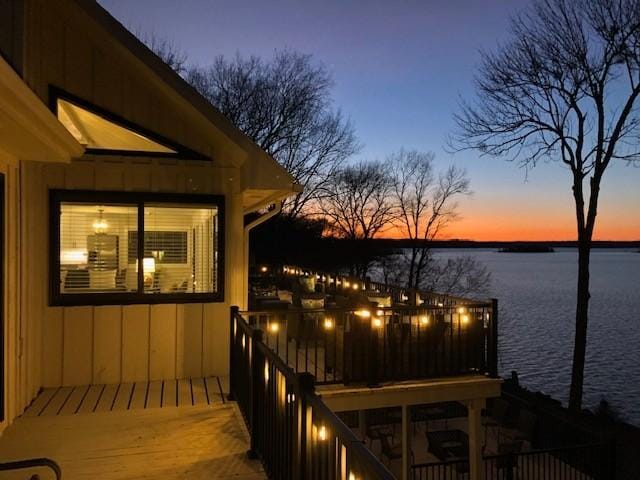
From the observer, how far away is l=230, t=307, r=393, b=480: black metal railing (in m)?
1.92

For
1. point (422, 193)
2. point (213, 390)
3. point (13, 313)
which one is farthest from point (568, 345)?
point (13, 313)

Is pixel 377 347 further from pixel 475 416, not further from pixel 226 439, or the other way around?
pixel 226 439

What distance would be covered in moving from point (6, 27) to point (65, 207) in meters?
2.17

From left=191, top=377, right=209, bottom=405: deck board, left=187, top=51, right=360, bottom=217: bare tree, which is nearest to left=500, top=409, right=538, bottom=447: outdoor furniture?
left=191, top=377, right=209, bottom=405: deck board

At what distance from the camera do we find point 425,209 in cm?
3055

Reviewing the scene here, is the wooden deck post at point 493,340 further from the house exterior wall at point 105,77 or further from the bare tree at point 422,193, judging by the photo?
the bare tree at point 422,193

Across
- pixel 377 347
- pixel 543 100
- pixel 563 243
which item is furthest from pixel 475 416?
pixel 563 243

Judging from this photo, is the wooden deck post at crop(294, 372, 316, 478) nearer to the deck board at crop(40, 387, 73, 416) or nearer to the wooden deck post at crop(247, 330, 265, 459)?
the wooden deck post at crop(247, 330, 265, 459)

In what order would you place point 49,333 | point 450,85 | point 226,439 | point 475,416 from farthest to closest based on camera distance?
1. point 450,85
2. point 475,416
3. point 49,333
4. point 226,439

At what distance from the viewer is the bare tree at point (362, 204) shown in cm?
2866

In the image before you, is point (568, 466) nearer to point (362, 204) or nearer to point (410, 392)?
point (410, 392)

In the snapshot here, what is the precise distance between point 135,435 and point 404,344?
11.5 ft


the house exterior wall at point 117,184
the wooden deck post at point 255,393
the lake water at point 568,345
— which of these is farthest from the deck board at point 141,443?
the lake water at point 568,345

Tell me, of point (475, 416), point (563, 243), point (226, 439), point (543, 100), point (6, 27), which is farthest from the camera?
point (563, 243)
